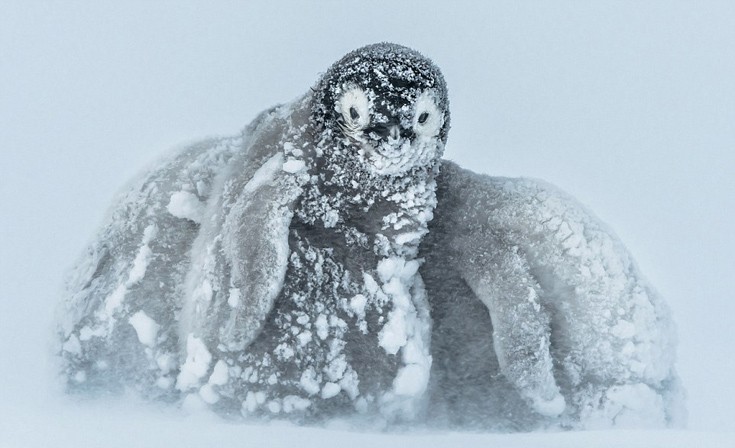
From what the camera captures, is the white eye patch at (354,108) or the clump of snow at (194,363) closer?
the white eye patch at (354,108)

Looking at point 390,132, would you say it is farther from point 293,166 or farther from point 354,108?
point 293,166

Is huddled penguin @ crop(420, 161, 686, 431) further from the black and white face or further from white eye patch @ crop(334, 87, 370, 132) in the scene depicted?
white eye patch @ crop(334, 87, 370, 132)

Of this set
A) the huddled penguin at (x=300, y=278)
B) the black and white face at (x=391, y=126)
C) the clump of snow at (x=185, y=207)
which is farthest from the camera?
the clump of snow at (x=185, y=207)

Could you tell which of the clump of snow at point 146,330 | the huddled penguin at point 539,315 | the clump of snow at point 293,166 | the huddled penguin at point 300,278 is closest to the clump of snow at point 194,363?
the huddled penguin at point 300,278

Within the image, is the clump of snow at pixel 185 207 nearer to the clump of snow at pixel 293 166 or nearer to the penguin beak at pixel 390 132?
the clump of snow at pixel 293 166

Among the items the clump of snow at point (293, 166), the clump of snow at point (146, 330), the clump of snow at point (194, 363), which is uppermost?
the clump of snow at point (293, 166)

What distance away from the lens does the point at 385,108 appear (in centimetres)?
259

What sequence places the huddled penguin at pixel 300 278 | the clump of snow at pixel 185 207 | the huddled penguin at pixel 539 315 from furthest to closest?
the clump of snow at pixel 185 207
the huddled penguin at pixel 539 315
the huddled penguin at pixel 300 278

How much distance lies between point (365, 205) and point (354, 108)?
35cm

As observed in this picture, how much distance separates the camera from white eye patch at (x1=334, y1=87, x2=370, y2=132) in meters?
2.63

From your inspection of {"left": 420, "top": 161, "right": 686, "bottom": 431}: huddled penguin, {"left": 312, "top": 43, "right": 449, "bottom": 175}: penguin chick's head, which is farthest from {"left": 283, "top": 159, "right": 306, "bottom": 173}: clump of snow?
{"left": 420, "top": 161, "right": 686, "bottom": 431}: huddled penguin

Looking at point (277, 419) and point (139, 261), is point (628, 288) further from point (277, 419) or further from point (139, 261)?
point (139, 261)

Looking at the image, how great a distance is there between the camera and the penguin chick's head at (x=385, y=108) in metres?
2.60

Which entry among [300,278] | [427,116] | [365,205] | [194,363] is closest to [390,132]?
[427,116]
